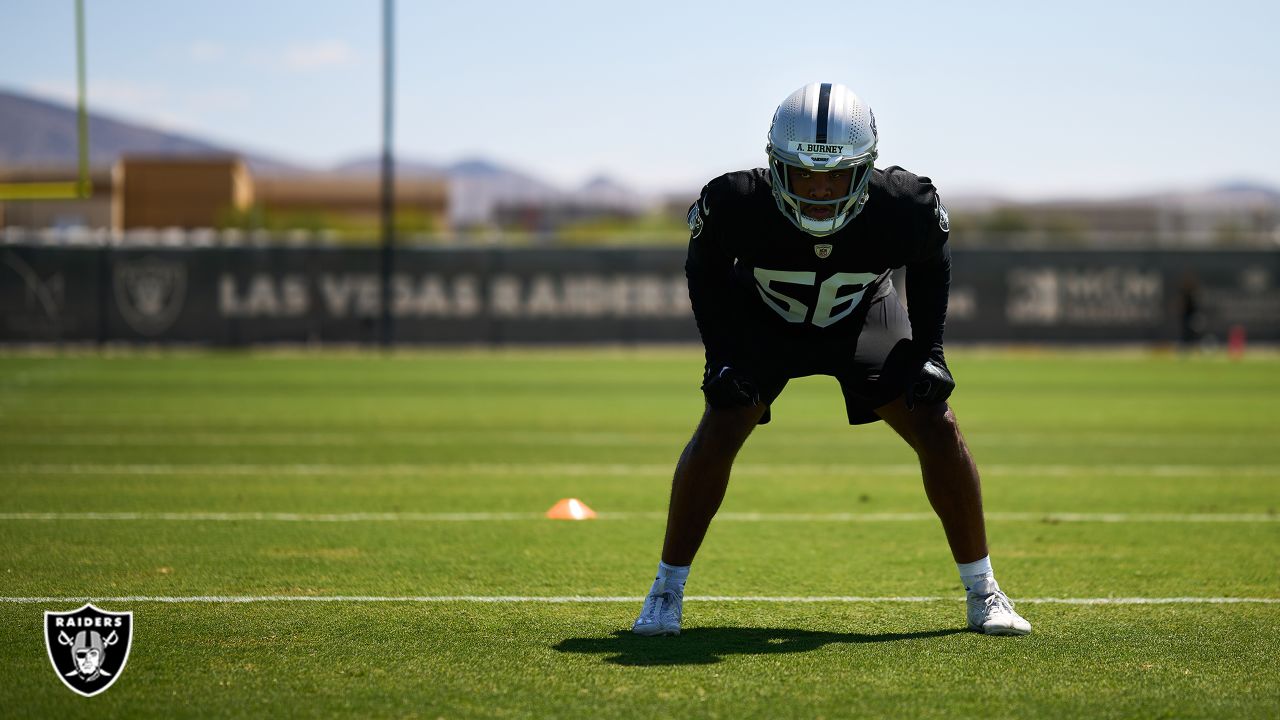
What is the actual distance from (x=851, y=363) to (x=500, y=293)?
27701 mm

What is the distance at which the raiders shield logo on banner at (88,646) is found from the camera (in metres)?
4.05

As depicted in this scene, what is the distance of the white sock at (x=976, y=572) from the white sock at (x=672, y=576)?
3.21 ft

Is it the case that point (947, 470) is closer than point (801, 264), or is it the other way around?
point (801, 264)

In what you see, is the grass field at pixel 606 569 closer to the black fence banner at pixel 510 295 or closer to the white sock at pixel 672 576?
the white sock at pixel 672 576

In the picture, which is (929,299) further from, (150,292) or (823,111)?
(150,292)

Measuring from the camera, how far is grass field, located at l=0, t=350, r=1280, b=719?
424 centimetres

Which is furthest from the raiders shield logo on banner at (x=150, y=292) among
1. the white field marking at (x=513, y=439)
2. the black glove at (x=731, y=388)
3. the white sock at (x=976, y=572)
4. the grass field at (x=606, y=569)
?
the white sock at (x=976, y=572)

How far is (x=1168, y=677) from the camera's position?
4.41 metres

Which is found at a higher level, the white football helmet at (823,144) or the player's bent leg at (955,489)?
the white football helmet at (823,144)

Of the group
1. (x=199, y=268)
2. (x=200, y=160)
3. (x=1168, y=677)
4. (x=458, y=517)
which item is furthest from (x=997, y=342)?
(x=200, y=160)

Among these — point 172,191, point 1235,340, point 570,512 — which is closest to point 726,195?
point 570,512

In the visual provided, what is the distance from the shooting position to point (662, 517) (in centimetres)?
802

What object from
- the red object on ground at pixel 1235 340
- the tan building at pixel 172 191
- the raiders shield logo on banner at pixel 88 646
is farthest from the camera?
the tan building at pixel 172 191

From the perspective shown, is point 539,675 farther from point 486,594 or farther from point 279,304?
point 279,304
